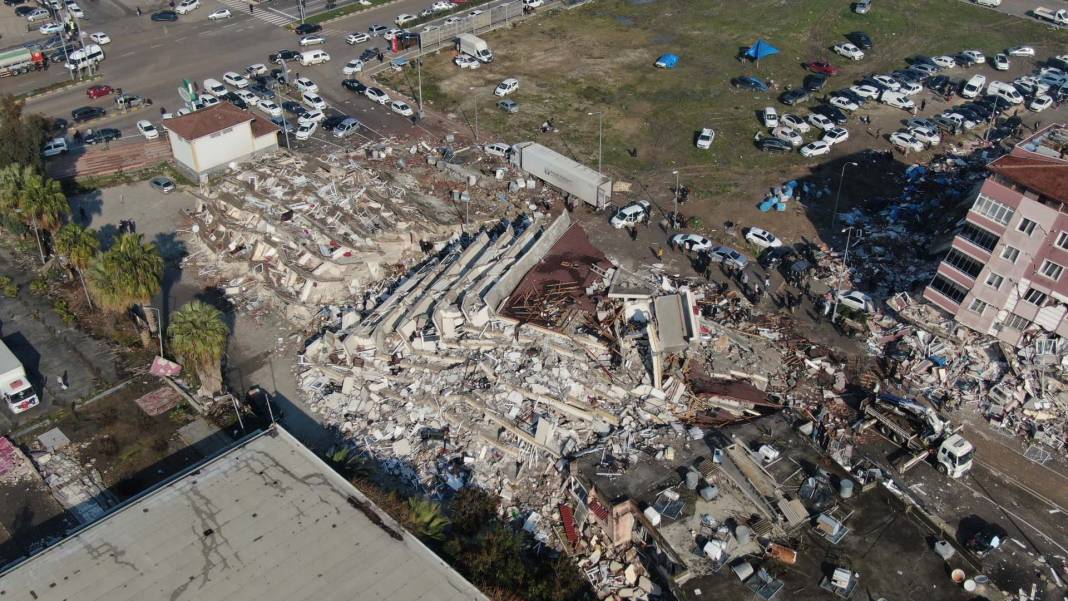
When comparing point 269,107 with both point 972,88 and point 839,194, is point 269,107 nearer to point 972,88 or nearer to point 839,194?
point 839,194

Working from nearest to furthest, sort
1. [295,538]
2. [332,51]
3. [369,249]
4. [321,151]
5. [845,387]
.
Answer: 1. [295,538]
2. [845,387]
3. [369,249]
4. [321,151]
5. [332,51]

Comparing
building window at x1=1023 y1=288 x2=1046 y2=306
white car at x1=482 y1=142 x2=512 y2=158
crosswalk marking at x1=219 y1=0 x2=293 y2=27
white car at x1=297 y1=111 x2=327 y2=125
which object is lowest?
crosswalk marking at x1=219 y1=0 x2=293 y2=27

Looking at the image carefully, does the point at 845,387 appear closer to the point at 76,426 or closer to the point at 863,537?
the point at 863,537

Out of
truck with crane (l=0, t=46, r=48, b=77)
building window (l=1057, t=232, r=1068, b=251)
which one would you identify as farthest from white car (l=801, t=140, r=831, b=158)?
truck with crane (l=0, t=46, r=48, b=77)

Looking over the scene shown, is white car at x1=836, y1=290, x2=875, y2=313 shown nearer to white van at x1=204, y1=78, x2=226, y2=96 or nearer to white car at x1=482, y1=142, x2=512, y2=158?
white car at x1=482, y1=142, x2=512, y2=158

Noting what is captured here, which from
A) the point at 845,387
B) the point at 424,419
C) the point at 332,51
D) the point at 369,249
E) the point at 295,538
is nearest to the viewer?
the point at 295,538

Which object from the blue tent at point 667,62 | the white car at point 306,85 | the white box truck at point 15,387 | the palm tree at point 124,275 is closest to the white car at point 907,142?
the blue tent at point 667,62

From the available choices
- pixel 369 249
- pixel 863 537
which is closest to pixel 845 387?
pixel 863 537

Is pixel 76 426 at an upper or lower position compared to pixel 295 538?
lower
